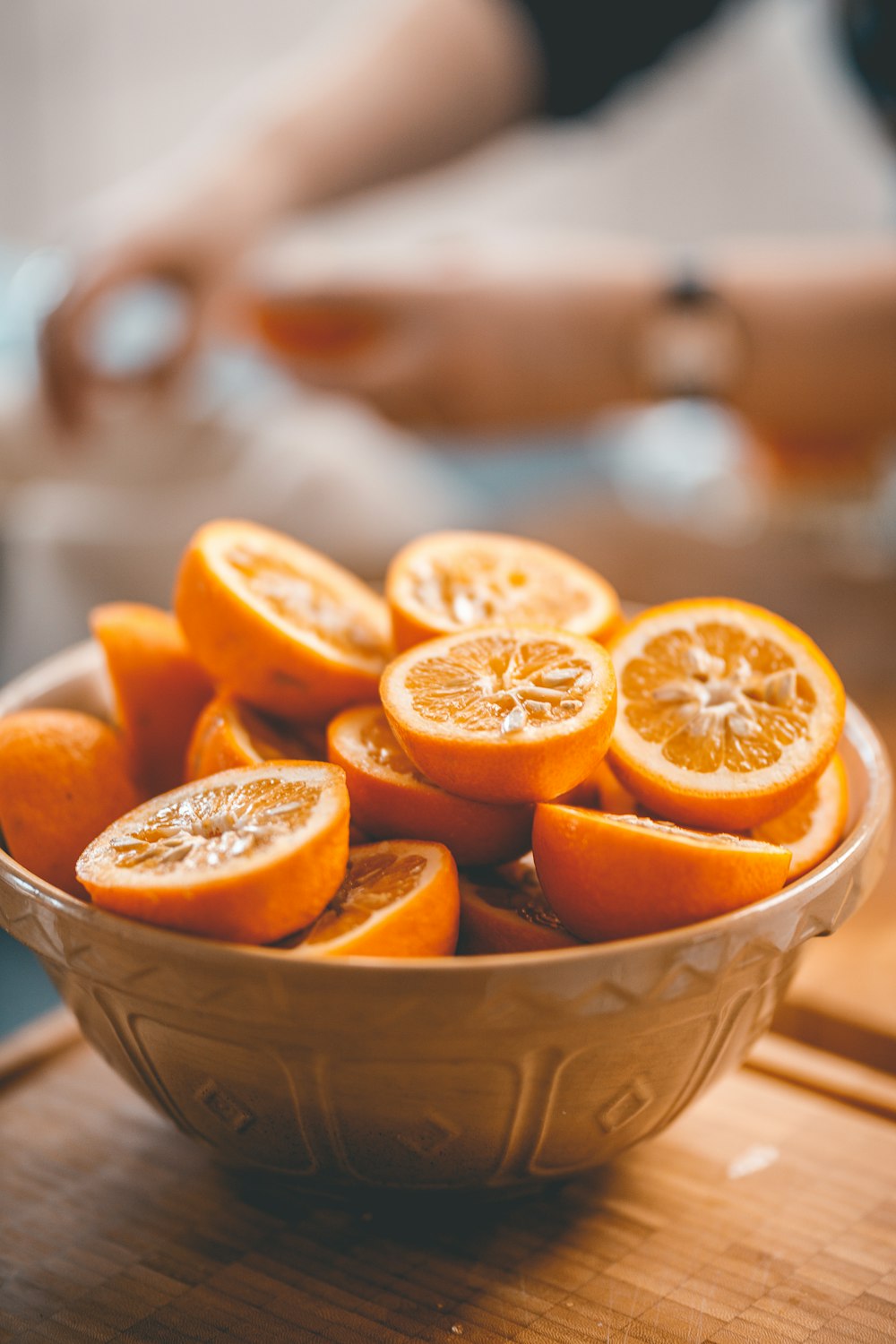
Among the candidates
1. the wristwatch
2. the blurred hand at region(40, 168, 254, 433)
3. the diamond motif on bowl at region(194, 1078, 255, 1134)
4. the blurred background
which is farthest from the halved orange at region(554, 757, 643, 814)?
the blurred hand at region(40, 168, 254, 433)

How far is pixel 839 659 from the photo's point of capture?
111 cm

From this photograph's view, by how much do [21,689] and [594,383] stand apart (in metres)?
1.04

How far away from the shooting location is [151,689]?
2.13 feet

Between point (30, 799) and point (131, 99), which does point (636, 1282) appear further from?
point (131, 99)

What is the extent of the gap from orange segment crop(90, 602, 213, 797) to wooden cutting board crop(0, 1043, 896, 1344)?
0.63ft

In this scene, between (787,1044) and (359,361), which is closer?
(787,1044)

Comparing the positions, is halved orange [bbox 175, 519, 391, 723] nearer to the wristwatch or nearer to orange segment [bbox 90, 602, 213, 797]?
orange segment [bbox 90, 602, 213, 797]

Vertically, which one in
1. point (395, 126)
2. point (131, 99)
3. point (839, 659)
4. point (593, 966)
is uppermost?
point (131, 99)

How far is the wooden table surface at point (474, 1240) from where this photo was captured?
494mm

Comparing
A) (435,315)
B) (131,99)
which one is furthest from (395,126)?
(131,99)

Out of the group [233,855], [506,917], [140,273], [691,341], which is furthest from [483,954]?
[140,273]

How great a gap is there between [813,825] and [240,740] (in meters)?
0.28

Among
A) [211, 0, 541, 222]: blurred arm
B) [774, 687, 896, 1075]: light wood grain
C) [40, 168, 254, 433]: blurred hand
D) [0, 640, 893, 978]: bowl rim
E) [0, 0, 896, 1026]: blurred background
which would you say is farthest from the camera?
[211, 0, 541, 222]: blurred arm

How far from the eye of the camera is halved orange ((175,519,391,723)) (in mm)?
584
